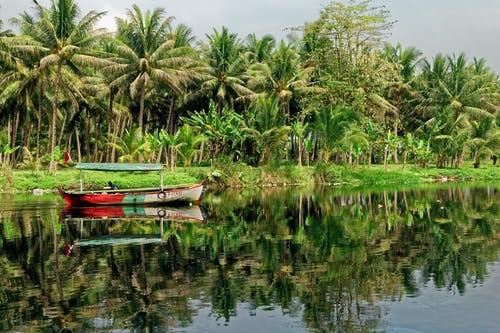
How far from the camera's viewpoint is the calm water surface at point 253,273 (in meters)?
8.80

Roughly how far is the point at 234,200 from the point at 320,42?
2182cm

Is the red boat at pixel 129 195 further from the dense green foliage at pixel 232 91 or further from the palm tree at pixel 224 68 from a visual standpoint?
the palm tree at pixel 224 68

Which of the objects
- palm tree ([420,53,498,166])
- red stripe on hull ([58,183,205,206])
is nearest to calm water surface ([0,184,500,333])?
red stripe on hull ([58,183,205,206])

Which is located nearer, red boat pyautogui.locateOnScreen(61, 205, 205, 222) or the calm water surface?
the calm water surface

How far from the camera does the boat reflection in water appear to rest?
16.7 m

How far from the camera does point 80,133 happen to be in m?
59.5

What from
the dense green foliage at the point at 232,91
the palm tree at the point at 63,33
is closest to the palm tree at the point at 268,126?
the dense green foliage at the point at 232,91

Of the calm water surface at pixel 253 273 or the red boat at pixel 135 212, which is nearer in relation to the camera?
the calm water surface at pixel 253 273

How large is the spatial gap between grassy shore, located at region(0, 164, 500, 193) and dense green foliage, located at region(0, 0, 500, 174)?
989mm

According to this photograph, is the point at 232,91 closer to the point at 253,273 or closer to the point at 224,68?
the point at 224,68

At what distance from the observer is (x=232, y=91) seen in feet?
154

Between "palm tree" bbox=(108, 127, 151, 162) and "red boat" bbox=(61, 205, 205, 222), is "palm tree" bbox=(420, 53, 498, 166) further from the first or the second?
"red boat" bbox=(61, 205, 205, 222)

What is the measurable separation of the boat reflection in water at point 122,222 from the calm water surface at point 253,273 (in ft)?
0.24

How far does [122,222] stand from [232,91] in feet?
89.9
